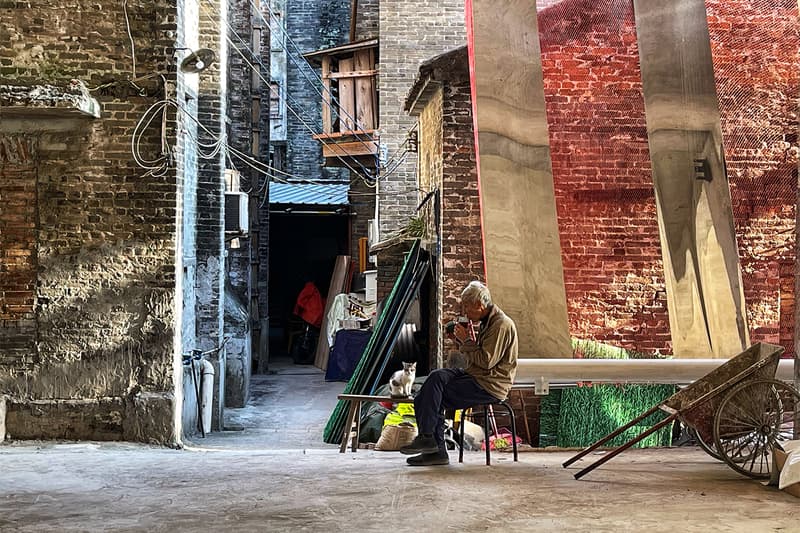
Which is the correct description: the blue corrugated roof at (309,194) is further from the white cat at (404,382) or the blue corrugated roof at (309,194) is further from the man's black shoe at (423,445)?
the man's black shoe at (423,445)

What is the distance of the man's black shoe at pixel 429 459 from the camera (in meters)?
6.61

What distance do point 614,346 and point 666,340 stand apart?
523mm

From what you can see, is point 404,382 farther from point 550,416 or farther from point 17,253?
point 17,253

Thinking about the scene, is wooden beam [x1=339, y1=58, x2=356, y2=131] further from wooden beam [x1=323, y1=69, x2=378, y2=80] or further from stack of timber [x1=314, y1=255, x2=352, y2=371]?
stack of timber [x1=314, y1=255, x2=352, y2=371]

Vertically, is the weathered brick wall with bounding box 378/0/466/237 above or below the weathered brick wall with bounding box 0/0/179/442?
above

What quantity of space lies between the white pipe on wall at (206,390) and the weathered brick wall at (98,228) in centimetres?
331

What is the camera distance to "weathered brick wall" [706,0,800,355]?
9.05m

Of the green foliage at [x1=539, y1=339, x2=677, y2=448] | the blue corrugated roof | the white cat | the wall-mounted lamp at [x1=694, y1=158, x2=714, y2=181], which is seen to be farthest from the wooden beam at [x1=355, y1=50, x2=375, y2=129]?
the white cat

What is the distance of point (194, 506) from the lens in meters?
5.27

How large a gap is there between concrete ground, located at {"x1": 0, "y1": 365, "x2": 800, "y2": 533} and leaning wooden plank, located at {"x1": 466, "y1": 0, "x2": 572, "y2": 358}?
1.29 metres

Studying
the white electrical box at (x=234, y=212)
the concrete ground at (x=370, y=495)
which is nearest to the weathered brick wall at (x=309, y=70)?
the white electrical box at (x=234, y=212)

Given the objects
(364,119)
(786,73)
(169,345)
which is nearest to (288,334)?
(364,119)

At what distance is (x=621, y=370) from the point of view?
805 cm

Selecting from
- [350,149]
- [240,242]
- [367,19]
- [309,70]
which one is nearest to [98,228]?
[240,242]
